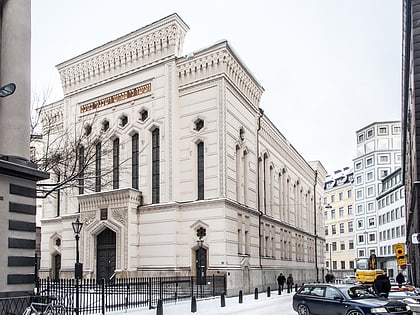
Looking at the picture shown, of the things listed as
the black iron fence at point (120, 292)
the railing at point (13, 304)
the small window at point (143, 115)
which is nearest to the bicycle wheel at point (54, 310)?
the railing at point (13, 304)

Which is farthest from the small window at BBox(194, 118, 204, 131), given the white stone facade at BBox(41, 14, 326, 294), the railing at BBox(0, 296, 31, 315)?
the railing at BBox(0, 296, 31, 315)

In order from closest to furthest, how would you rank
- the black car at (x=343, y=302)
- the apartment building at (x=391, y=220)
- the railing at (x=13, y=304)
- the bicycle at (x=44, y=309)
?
1. the bicycle at (x=44, y=309)
2. the railing at (x=13, y=304)
3. the black car at (x=343, y=302)
4. the apartment building at (x=391, y=220)

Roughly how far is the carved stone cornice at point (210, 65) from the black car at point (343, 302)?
63.4 ft

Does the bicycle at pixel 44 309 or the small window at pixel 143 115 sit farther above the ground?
the small window at pixel 143 115

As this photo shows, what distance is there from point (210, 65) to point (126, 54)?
7.08m

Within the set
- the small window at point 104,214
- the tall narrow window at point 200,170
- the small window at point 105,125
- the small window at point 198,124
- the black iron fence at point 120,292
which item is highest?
the small window at point 105,125

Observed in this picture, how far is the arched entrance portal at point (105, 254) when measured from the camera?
37500mm

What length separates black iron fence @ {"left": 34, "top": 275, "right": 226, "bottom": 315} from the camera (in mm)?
22391

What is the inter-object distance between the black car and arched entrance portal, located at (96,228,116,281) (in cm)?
1962

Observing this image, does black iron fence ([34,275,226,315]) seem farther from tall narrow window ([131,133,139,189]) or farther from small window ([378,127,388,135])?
small window ([378,127,388,135])

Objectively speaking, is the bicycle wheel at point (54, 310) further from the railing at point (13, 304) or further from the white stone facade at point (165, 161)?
the white stone facade at point (165, 161)

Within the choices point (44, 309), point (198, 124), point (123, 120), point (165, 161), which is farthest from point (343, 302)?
point (123, 120)

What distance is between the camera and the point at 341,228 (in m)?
114

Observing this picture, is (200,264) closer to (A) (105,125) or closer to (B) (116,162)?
(B) (116,162)
